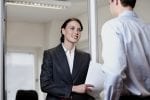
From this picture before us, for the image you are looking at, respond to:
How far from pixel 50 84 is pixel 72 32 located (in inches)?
18.3

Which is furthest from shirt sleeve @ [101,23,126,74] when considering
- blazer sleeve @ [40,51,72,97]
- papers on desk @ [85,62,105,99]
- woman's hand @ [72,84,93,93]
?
blazer sleeve @ [40,51,72,97]

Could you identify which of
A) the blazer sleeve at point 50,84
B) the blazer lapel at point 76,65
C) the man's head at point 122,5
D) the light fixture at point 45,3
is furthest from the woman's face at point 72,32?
the man's head at point 122,5

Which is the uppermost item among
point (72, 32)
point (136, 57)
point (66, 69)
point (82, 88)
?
point (72, 32)

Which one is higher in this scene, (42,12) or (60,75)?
(42,12)

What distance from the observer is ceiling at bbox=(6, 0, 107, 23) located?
2.54m

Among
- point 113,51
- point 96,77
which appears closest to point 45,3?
point 96,77

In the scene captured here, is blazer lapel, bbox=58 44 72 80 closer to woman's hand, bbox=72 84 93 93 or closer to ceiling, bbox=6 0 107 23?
woman's hand, bbox=72 84 93 93

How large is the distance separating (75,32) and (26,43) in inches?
17.6

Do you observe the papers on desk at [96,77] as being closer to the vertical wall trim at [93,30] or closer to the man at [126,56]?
the man at [126,56]

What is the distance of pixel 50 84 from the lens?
2.21 m

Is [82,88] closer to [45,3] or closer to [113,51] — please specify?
[113,51]

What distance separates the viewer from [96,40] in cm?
268

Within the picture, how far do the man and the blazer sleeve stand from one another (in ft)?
2.42

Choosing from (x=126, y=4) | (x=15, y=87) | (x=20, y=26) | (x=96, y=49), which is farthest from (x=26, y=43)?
(x=126, y=4)
